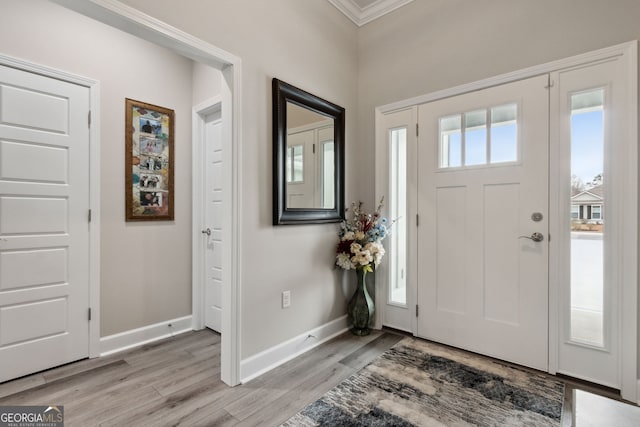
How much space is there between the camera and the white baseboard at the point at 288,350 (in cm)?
207

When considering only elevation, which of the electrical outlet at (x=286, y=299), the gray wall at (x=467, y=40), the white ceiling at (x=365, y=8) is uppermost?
the white ceiling at (x=365, y=8)

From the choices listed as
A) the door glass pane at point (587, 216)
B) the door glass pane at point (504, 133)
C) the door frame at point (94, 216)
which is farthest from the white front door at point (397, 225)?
the door frame at point (94, 216)

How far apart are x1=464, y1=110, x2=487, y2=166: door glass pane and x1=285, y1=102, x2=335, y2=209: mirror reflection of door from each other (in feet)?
3.73

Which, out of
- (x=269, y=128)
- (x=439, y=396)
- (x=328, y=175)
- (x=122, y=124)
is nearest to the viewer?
(x=439, y=396)

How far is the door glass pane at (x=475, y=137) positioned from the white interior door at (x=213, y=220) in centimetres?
225

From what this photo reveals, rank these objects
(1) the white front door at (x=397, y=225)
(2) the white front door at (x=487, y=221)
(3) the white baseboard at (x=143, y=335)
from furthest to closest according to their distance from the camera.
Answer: (1) the white front door at (x=397, y=225) < (3) the white baseboard at (x=143, y=335) < (2) the white front door at (x=487, y=221)

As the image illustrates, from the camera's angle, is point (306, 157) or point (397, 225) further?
point (397, 225)

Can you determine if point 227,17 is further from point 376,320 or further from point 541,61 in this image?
point 376,320

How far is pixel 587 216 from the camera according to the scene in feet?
6.44

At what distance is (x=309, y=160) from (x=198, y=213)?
4.37 ft

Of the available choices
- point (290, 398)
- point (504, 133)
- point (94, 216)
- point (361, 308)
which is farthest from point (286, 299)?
point (504, 133)

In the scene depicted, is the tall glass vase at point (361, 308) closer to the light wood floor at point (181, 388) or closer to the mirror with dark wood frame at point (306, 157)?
the light wood floor at point (181, 388)

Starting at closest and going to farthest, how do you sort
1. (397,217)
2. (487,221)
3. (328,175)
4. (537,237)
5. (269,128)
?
(537,237)
(269,128)
(487,221)
(328,175)
(397,217)

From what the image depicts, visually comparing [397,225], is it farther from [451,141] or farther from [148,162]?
[148,162]
